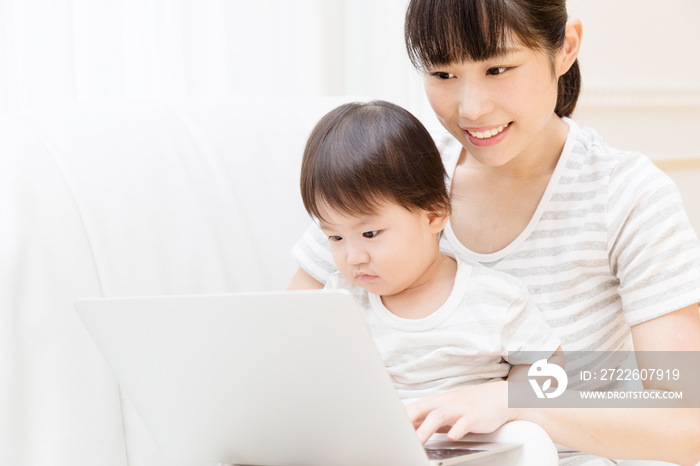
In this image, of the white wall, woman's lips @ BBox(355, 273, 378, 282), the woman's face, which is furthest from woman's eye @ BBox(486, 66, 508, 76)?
the white wall

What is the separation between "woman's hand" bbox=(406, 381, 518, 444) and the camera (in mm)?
913

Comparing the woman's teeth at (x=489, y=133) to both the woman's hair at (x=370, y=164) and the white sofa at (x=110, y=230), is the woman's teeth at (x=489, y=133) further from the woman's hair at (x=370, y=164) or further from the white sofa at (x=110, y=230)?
the white sofa at (x=110, y=230)

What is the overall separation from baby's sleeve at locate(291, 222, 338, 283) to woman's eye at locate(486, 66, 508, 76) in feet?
1.18

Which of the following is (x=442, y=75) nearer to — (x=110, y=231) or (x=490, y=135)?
(x=490, y=135)

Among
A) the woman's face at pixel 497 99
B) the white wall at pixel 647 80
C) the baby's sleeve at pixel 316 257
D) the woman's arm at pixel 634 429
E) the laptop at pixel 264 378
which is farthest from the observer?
the white wall at pixel 647 80

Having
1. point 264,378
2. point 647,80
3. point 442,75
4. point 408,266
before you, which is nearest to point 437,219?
point 408,266

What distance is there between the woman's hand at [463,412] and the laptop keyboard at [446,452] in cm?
3

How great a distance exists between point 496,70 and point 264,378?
588 millimetres

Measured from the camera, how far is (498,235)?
1.31m

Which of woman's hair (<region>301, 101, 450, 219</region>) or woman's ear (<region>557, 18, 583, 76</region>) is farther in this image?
woman's ear (<region>557, 18, 583, 76</region>)

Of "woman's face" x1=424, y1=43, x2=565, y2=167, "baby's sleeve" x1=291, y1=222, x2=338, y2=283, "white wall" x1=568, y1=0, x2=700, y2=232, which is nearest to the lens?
"woman's face" x1=424, y1=43, x2=565, y2=167

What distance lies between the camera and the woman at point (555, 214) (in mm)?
1074

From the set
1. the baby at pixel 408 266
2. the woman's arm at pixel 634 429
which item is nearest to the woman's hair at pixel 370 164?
the baby at pixel 408 266

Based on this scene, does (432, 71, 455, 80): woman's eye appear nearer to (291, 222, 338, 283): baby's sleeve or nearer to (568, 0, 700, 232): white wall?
(291, 222, 338, 283): baby's sleeve
